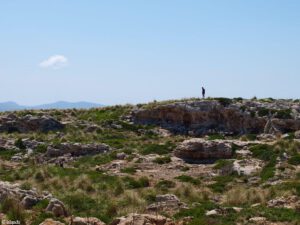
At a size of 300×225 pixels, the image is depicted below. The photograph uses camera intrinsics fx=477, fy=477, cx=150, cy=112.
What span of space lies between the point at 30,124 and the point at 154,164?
2018cm

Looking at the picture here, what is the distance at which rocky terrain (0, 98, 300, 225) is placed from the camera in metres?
17.4

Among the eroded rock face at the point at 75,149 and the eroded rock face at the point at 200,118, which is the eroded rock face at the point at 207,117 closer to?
the eroded rock face at the point at 200,118

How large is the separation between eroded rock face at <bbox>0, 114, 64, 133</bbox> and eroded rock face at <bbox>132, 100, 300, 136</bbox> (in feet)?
27.2

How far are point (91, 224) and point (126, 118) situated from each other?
3482 centimetres

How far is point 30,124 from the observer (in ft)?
159

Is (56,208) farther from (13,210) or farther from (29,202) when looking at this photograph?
(29,202)

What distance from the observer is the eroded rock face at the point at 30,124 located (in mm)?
47250

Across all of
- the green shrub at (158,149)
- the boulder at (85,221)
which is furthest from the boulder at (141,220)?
the green shrub at (158,149)

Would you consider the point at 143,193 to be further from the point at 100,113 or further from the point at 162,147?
the point at 100,113

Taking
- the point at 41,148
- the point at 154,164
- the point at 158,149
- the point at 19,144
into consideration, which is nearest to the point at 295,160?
the point at 154,164

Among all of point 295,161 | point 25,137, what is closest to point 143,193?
point 295,161

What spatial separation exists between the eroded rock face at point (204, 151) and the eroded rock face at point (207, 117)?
10.5 meters

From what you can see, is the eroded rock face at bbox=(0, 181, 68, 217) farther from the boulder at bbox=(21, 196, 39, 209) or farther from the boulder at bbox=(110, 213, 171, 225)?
the boulder at bbox=(110, 213, 171, 225)

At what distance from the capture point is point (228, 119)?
46594 millimetres
